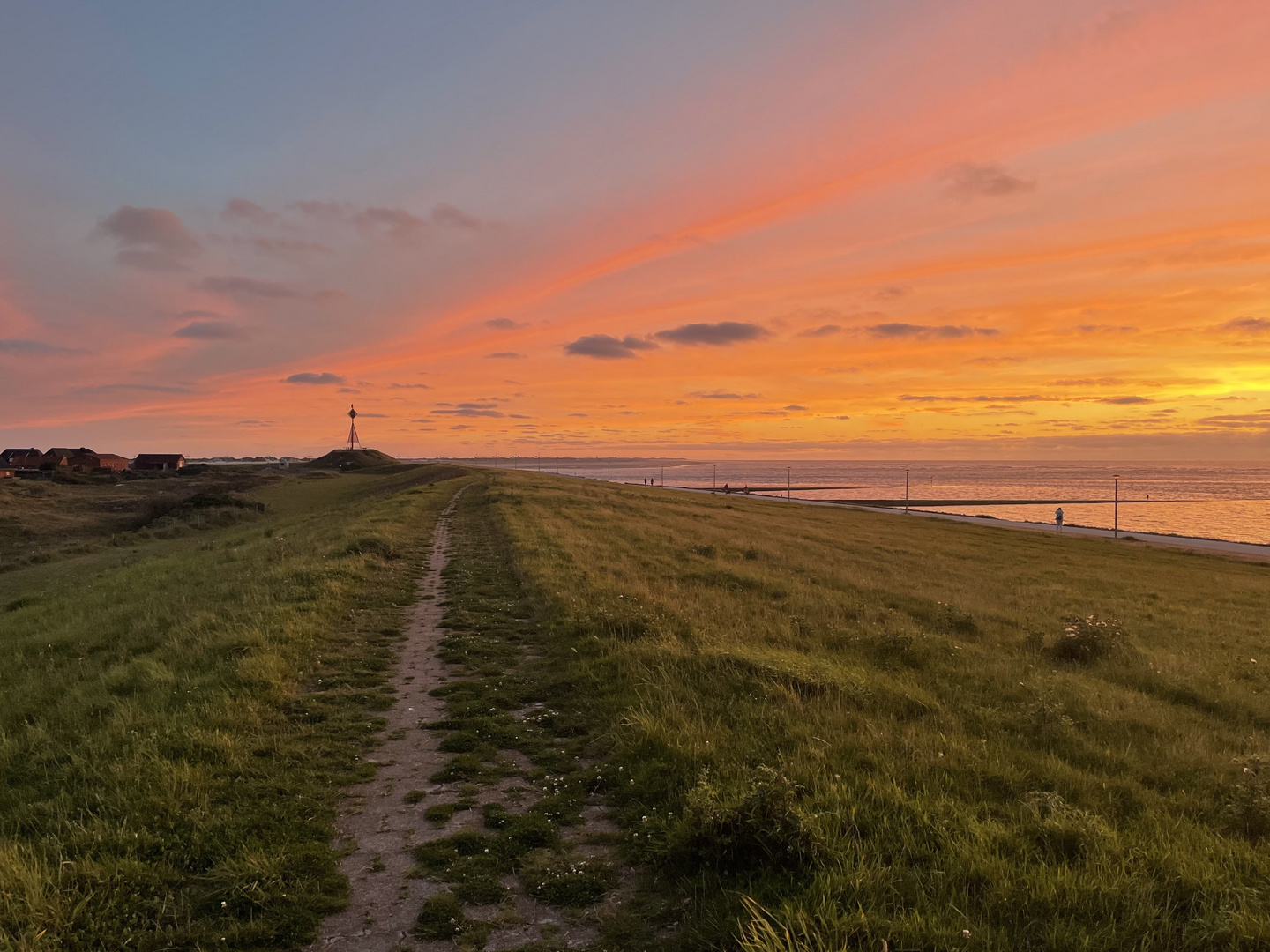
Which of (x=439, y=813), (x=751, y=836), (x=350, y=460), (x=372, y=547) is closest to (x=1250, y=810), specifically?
(x=751, y=836)

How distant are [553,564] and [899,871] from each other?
14.7 metres

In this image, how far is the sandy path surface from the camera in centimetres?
462

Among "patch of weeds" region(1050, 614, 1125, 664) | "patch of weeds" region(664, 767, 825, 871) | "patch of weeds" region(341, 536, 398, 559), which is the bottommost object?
"patch of weeds" region(1050, 614, 1125, 664)

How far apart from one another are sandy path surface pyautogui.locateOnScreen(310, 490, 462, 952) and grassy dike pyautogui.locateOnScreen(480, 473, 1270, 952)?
1.74 metres

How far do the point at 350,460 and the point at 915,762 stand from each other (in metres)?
162

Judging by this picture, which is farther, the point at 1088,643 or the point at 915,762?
the point at 1088,643

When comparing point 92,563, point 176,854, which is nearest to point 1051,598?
point 176,854

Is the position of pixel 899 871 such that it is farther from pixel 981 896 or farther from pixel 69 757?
pixel 69 757

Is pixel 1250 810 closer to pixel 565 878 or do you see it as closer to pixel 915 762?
pixel 915 762

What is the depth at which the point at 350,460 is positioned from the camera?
154 meters

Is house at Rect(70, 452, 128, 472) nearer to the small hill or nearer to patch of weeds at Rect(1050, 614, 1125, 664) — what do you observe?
the small hill

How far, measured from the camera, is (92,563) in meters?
33.7

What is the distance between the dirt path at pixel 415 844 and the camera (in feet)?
15.0

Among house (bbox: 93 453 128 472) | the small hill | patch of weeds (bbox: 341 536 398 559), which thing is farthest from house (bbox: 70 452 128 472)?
patch of weeds (bbox: 341 536 398 559)
